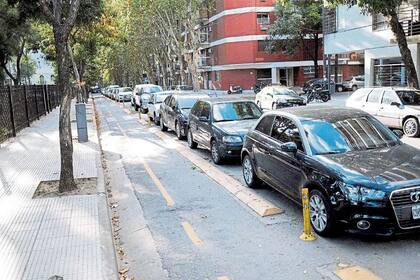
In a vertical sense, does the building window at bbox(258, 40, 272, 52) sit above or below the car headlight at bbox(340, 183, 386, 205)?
above

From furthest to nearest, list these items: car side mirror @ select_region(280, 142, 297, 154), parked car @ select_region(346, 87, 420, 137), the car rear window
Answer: parked car @ select_region(346, 87, 420, 137), the car rear window, car side mirror @ select_region(280, 142, 297, 154)

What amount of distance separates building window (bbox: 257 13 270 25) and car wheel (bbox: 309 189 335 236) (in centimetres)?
4907

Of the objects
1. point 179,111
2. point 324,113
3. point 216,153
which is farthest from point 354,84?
point 324,113

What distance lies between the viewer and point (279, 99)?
27094mm

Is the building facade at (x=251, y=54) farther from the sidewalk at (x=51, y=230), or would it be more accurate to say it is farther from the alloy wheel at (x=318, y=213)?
the alloy wheel at (x=318, y=213)

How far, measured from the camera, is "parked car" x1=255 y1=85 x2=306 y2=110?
27.0m

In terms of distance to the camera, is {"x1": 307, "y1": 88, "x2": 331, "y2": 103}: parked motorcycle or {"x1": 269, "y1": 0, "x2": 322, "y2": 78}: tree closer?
{"x1": 307, "y1": 88, "x2": 331, "y2": 103}: parked motorcycle

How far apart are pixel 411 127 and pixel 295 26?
32335 millimetres

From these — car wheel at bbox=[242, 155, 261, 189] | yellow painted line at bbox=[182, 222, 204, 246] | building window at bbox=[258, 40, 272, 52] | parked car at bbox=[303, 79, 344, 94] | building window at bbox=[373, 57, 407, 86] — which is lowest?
yellow painted line at bbox=[182, 222, 204, 246]

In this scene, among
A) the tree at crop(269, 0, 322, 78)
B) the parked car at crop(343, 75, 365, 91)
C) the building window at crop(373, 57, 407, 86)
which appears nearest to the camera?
the building window at crop(373, 57, 407, 86)

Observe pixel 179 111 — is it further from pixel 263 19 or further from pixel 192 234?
pixel 263 19

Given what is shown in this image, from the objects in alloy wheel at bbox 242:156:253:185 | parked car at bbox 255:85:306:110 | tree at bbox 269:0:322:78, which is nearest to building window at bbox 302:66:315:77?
tree at bbox 269:0:322:78

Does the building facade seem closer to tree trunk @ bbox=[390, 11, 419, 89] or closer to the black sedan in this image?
tree trunk @ bbox=[390, 11, 419, 89]

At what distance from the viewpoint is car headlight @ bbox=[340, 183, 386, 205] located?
18.0ft
